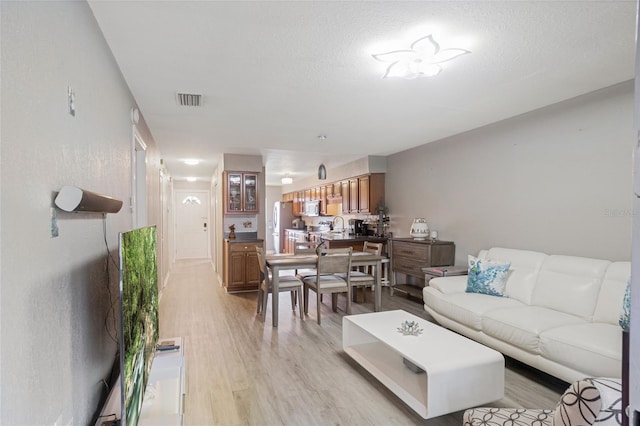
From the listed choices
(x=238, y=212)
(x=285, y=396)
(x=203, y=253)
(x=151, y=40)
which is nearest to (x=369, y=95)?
A: (x=151, y=40)

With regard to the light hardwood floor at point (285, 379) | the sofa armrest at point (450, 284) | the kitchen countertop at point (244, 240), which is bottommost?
the light hardwood floor at point (285, 379)

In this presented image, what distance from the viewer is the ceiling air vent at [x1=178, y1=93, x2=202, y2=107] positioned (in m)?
2.96

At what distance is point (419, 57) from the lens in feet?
7.35

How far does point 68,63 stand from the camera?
1.42 meters

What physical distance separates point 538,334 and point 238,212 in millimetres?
4748

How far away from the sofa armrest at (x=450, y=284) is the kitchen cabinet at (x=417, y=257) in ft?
2.32

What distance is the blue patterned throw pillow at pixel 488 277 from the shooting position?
3.54 m

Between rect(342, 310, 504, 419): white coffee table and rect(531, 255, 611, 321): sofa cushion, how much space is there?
1126 millimetres

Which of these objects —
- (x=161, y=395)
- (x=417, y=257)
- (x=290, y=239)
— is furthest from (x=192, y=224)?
(x=161, y=395)

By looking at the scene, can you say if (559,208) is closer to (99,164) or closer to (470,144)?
(470,144)

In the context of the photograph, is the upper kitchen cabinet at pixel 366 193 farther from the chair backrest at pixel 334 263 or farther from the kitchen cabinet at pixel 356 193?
the chair backrest at pixel 334 263

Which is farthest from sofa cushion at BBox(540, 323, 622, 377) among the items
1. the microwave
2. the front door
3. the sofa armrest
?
the front door

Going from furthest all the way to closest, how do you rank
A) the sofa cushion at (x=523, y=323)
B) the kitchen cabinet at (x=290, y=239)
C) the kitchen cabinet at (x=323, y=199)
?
the kitchen cabinet at (x=290, y=239)
the kitchen cabinet at (x=323, y=199)
the sofa cushion at (x=523, y=323)

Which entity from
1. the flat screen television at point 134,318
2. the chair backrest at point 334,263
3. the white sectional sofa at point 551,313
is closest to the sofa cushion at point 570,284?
the white sectional sofa at point 551,313
